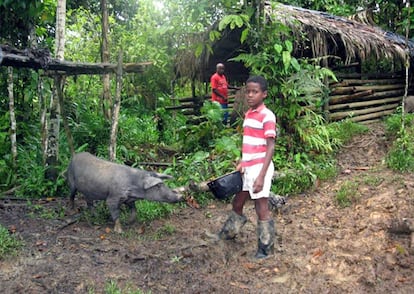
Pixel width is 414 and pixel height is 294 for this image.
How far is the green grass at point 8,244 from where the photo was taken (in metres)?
4.23

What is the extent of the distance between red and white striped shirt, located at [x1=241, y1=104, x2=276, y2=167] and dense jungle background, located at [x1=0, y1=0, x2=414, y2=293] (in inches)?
41.6

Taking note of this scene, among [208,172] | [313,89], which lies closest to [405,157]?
[313,89]

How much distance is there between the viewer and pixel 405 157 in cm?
689

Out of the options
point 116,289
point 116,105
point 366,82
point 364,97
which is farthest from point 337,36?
point 116,289

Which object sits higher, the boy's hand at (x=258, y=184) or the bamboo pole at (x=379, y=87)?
the bamboo pole at (x=379, y=87)

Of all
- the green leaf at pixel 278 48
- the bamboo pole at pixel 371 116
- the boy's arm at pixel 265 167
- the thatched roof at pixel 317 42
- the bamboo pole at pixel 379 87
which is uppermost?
the thatched roof at pixel 317 42


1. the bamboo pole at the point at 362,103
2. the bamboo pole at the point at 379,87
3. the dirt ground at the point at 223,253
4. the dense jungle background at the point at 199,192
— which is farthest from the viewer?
the bamboo pole at the point at 379,87

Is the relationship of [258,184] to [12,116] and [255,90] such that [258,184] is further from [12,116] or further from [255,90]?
[12,116]

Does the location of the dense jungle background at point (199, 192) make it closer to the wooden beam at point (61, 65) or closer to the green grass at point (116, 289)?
the green grass at point (116, 289)

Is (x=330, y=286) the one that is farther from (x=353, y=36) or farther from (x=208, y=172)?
(x=353, y=36)

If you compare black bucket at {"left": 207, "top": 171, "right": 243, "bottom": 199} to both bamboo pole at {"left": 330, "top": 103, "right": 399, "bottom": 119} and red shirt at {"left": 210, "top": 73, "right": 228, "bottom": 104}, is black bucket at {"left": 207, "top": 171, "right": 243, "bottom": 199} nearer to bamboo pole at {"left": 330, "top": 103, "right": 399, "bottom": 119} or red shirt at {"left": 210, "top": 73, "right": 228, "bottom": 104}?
red shirt at {"left": 210, "top": 73, "right": 228, "bottom": 104}

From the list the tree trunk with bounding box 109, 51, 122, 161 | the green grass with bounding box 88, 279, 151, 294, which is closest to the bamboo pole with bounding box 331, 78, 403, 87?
the tree trunk with bounding box 109, 51, 122, 161

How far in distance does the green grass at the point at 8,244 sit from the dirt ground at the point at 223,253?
91 mm

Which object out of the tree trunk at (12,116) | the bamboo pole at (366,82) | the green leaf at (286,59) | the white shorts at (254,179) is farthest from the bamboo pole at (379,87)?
the tree trunk at (12,116)
